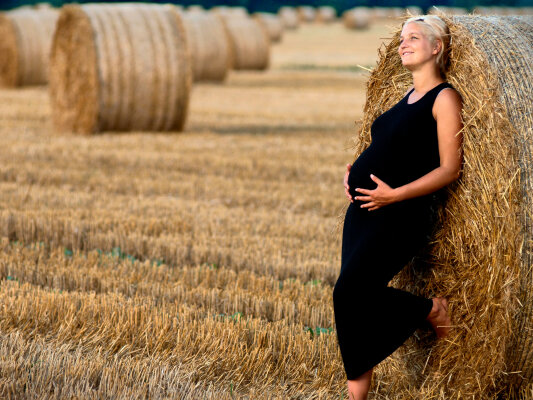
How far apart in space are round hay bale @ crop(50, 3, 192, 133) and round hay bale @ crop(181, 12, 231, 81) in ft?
31.9

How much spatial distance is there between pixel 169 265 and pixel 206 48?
665 inches

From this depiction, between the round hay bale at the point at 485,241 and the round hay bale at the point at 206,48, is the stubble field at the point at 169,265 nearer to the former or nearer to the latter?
the round hay bale at the point at 485,241

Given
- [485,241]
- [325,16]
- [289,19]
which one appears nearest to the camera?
[485,241]

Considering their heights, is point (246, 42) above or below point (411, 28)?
below

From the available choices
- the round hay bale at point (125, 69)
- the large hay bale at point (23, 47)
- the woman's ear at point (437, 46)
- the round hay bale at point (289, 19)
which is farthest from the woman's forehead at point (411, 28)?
the round hay bale at point (289, 19)

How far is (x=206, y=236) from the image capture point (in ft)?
20.2

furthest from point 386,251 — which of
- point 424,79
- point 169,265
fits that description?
point 169,265

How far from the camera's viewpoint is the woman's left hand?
3.50 meters

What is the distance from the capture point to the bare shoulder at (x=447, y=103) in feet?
11.6

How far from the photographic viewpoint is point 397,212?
11.7 feet

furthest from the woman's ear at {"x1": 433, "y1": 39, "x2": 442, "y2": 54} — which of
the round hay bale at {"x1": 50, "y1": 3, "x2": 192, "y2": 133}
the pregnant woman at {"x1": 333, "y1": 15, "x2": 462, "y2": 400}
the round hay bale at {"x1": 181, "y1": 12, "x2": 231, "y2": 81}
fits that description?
the round hay bale at {"x1": 181, "y1": 12, "x2": 231, "y2": 81}

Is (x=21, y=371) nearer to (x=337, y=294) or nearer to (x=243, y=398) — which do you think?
(x=243, y=398)

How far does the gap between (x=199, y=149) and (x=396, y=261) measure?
23.3 ft

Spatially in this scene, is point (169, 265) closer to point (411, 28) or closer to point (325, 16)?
point (411, 28)
